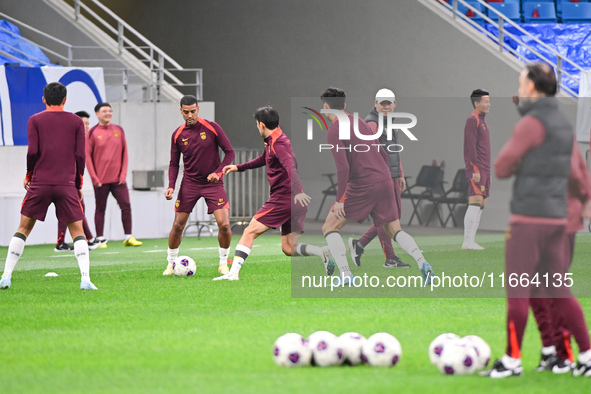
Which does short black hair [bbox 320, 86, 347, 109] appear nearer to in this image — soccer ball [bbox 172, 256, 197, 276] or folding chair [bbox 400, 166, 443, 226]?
folding chair [bbox 400, 166, 443, 226]

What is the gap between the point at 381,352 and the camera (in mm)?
6082

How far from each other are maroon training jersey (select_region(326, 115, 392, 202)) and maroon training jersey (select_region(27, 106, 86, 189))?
2.62m

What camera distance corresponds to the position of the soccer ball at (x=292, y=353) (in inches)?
242

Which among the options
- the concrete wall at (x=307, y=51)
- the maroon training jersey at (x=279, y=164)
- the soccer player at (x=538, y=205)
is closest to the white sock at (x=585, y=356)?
the soccer player at (x=538, y=205)

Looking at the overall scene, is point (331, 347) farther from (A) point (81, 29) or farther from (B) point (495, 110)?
(A) point (81, 29)

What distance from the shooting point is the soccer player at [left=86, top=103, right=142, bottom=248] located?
16.1 metres

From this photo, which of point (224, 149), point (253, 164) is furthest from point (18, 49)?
point (253, 164)

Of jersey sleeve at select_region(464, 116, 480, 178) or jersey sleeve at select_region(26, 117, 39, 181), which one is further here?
jersey sleeve at select_region(464, 116, 480, 178)

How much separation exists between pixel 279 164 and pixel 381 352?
15.8 feet

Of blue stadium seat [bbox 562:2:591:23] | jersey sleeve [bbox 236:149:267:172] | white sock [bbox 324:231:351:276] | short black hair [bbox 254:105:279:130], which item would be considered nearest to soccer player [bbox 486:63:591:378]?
white sock [bbox 324:231:351:276]

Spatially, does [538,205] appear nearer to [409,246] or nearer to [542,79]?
[542,79]

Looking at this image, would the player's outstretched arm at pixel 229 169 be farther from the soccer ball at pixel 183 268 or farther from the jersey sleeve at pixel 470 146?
the jersey sleeve at pixel 470 146

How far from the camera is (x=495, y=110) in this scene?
14.8m

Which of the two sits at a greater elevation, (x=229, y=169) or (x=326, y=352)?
(x=229, y=169)
